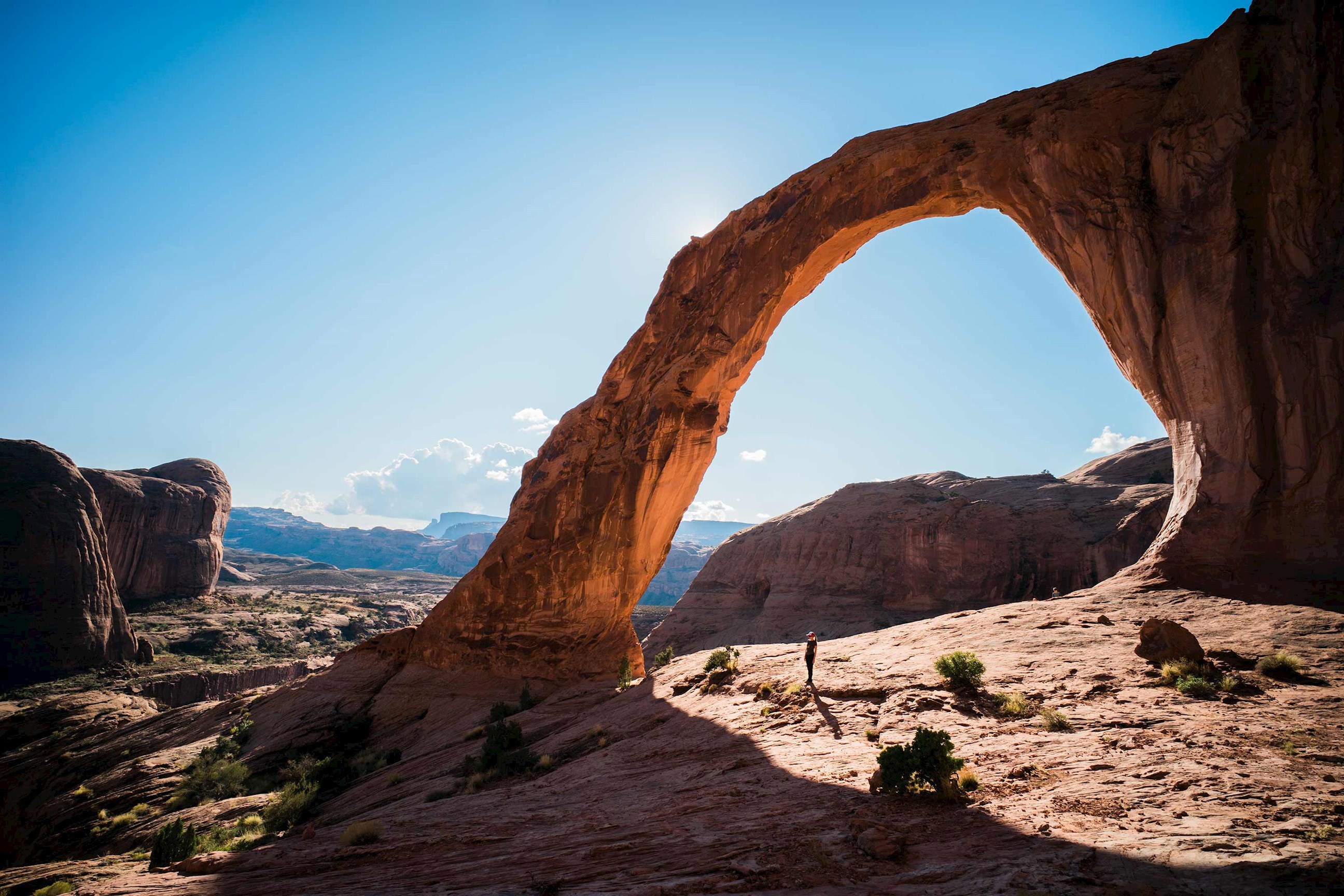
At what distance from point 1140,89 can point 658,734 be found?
23.6 metres

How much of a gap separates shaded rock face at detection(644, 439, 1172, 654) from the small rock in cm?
3634

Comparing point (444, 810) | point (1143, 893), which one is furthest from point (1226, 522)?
point (444, 810)

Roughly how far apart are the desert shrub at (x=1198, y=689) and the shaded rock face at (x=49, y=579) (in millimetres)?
55237

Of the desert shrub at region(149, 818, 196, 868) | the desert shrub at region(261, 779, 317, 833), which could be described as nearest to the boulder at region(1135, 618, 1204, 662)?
the desert shrub at region(149, 818, 196, 868)

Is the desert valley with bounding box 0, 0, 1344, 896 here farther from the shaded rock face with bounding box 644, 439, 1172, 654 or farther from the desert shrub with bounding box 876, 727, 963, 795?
the shaded rock face with bounding box 644, 439, 1172, 654

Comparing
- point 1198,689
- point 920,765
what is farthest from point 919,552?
point 920,765

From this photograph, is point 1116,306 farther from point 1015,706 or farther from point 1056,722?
point 1056,722

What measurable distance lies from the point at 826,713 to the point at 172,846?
38.5ft

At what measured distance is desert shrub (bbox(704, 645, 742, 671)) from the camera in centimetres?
1666

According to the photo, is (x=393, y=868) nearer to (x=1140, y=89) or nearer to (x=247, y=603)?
(x=1140, y=89)

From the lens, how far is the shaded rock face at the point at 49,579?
1401 inches

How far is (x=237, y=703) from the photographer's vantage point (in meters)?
23.8

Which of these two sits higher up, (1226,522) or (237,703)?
(1226,522)

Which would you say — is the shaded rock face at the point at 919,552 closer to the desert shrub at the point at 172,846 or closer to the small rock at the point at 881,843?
the small rock at the point at 881,843
